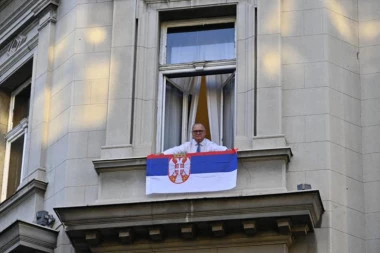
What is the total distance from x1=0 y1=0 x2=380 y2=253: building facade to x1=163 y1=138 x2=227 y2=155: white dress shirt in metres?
0.35

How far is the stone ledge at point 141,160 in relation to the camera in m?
22.4

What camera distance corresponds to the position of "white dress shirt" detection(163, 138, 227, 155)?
2316cm

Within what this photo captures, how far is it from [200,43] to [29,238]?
16.0ft

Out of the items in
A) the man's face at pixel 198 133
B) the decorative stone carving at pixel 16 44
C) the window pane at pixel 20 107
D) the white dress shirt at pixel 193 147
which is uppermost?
the decorative stone carving at pixel 16 44

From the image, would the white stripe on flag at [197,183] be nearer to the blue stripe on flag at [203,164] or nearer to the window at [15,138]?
the blue stripe on flag at [203,164]

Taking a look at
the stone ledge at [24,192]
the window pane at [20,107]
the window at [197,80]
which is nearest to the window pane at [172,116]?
the window at [197,80]

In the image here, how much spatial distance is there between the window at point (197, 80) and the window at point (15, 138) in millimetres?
3778

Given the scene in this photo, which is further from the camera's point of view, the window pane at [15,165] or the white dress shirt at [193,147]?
the window pane at [15,165]

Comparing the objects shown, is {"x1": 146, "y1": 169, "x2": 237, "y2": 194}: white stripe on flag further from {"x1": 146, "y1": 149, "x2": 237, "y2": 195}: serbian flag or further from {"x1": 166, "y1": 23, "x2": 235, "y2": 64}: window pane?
{"x1": 166, "y1": 23, "x2": 235, "y2": 64}: window pane

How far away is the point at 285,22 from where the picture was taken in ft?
78.2

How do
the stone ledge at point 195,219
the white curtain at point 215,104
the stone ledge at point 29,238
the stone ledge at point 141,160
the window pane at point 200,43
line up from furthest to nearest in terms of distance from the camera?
the window pane at point 200,43 → the white curtain at point 215,104 → the stone ledge at point 29,238 → the stone ledge at point 141,160 → the stone ledge at point 195,219

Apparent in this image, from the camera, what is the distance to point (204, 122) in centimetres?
2391

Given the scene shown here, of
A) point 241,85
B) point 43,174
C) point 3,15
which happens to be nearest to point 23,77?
point 3,15

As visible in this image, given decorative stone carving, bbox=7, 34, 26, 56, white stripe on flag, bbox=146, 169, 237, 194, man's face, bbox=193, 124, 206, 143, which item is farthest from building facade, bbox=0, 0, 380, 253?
decorative stone carving, bbox=7, 34, 26, 56
